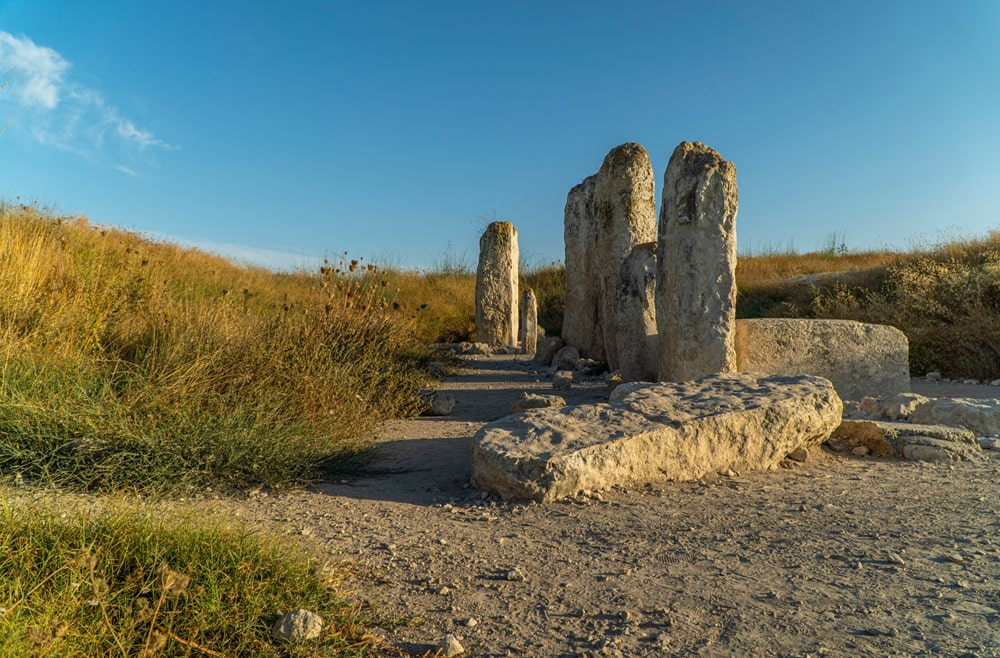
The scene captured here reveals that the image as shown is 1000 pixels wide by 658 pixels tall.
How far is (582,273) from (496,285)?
2.02 m

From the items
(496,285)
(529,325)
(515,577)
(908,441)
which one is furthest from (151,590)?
(496,285)

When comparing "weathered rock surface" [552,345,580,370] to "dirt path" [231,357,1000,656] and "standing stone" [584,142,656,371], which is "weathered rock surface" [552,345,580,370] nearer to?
"standing stone" [584,142,656,371]

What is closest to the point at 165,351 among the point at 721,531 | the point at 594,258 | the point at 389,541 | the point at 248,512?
the point at 248,512

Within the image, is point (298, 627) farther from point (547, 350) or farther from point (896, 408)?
point (547, 350)

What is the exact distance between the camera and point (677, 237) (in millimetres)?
6340

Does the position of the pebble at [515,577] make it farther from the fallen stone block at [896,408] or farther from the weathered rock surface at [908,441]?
the fallen stone block at [896,408]

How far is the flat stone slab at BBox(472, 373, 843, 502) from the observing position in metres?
3.88

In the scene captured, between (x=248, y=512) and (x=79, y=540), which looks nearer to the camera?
(x=79, y=540)

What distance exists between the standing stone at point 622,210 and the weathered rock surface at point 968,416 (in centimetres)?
417

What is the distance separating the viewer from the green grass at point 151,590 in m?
2.05

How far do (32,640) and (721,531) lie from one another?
271 centimetres

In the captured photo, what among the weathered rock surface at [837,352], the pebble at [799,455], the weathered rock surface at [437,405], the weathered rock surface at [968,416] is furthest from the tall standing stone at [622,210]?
the pebble at [799,455]

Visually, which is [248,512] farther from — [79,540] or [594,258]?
[594,258]

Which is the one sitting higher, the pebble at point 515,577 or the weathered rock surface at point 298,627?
the weathered rock surface at point 298,627
